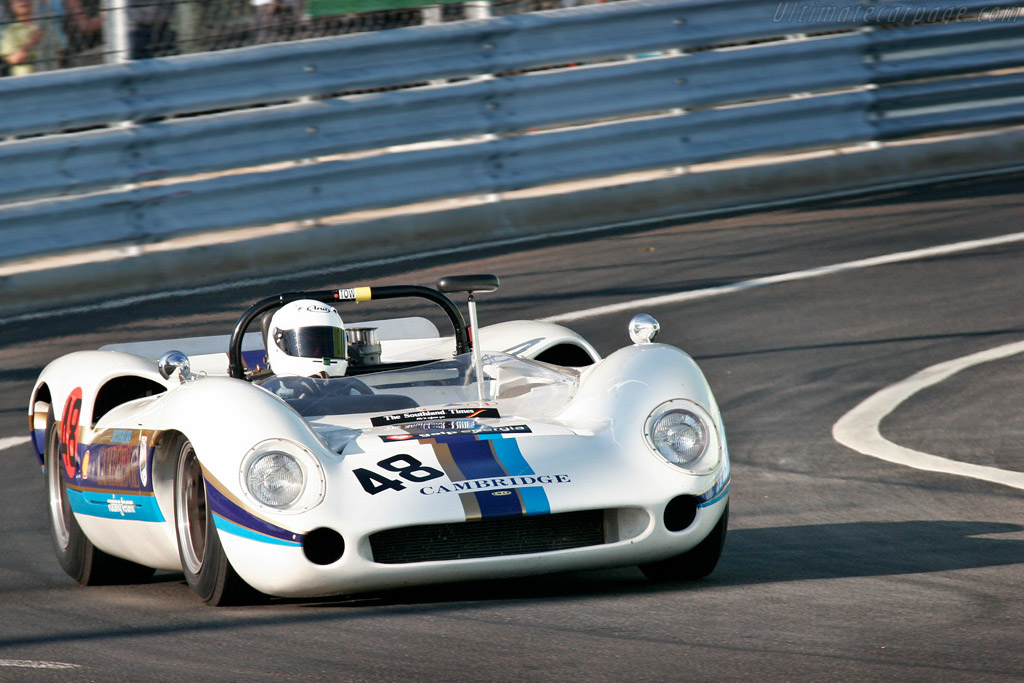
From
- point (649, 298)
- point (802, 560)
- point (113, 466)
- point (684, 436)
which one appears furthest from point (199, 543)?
point (649, 298)

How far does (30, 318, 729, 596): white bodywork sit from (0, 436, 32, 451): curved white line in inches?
89.0

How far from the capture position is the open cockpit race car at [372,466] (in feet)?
14.9

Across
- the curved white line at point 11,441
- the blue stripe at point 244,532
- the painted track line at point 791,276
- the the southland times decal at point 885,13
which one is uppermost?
the the southland times decal at point 885,13

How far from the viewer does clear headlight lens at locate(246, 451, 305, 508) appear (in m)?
4.58

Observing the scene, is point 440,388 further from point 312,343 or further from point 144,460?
point 144,460

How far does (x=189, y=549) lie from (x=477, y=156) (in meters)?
7.07

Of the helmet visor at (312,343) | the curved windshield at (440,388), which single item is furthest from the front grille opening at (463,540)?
the helmet visor at (312,343)

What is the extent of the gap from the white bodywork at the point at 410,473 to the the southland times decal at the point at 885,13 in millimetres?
7972

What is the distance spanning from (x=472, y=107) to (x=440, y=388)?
20.4 ft

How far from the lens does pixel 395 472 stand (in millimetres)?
4586

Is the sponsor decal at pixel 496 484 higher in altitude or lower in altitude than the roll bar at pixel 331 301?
lower

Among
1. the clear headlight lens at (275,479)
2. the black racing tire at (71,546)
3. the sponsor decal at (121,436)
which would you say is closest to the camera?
the clear headlight lens at (275,479)

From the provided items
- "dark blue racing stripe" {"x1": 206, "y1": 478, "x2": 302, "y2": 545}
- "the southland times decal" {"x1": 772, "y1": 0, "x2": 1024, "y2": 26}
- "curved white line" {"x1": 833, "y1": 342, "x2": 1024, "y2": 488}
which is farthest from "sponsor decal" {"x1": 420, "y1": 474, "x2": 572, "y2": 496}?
"the southland times decal" {"x1": 772, "y1": 0, "x2": 1024, "y2": 26}

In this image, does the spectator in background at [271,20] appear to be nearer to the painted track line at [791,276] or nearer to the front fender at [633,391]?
the painted track line at [791,276]
